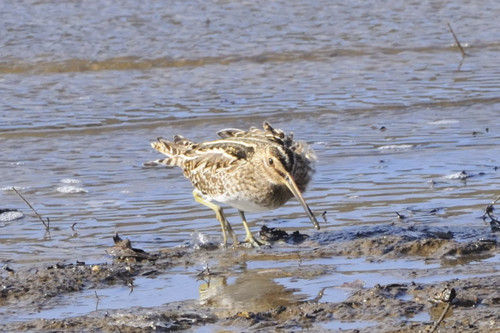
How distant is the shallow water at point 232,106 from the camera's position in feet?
23.0

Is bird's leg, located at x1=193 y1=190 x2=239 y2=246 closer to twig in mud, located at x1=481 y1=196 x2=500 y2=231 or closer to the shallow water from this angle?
the shallow water

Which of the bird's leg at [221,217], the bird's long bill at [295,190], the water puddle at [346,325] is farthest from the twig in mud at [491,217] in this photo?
the water puddle at [346,325]

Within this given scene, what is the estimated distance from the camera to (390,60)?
12727 mm

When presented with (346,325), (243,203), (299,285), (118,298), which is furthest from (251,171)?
(346,325)

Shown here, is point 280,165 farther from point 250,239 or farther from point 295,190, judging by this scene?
point 250,239

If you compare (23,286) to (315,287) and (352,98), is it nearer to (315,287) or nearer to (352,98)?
(315,287)

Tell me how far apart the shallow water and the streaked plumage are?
0.29 m

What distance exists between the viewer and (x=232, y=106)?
10.8m

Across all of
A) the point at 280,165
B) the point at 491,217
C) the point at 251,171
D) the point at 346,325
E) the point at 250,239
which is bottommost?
the point at 250,239

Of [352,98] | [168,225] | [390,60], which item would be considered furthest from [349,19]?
[168,225]

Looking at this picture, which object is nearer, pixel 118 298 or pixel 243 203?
pixel 118 298

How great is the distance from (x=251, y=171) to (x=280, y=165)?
10.9 inches

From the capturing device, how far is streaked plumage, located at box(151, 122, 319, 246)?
6152 mm

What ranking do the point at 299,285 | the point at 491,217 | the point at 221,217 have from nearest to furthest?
the point at 299,285
the point at 491,217
the point at 221,217
